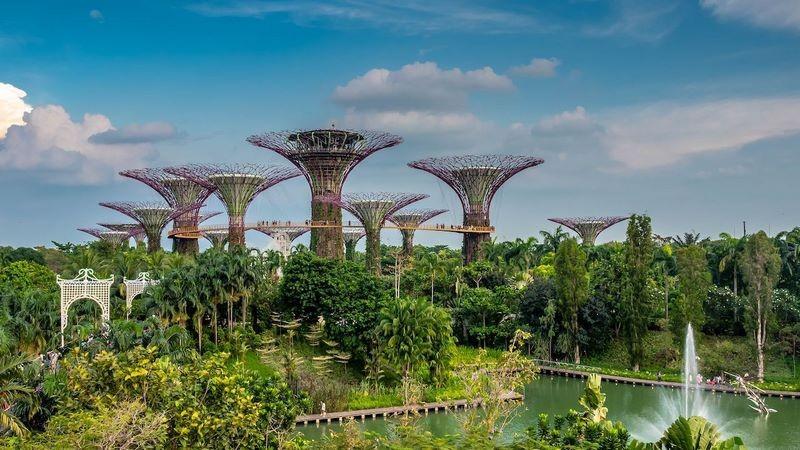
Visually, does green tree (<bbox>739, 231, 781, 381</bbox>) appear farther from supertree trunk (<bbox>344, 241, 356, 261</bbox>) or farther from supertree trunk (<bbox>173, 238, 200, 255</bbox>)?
supertree trunk (<bbox>344, 241, 356, 261</bbox>)

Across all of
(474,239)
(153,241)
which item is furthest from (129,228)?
(474,239)

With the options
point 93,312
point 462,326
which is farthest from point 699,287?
point 93,312

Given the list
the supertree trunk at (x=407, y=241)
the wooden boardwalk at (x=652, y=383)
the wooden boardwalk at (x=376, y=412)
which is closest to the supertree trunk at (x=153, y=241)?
the supertree trunk at (x=407, y=241)

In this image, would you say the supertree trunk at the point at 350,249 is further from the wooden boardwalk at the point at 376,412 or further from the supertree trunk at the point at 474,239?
the wooden boardwalk at the point at 376,412

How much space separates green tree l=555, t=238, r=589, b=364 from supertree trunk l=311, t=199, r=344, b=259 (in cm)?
1701

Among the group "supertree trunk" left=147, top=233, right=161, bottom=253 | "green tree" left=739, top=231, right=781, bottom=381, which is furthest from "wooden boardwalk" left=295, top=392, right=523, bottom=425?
"supertree trunk" left=147, top=233, right=161, bottom=253

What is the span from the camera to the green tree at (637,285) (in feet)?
112

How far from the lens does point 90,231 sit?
82.3 metres

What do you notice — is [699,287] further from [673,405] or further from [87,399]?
[87,399]

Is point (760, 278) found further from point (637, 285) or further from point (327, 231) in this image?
point (327, 231)

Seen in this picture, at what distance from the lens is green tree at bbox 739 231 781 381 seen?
31656 millimetres

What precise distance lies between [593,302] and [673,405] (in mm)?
9220

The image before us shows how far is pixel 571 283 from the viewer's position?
3647cm

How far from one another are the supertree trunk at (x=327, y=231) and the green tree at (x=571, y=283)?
55.8 ft
